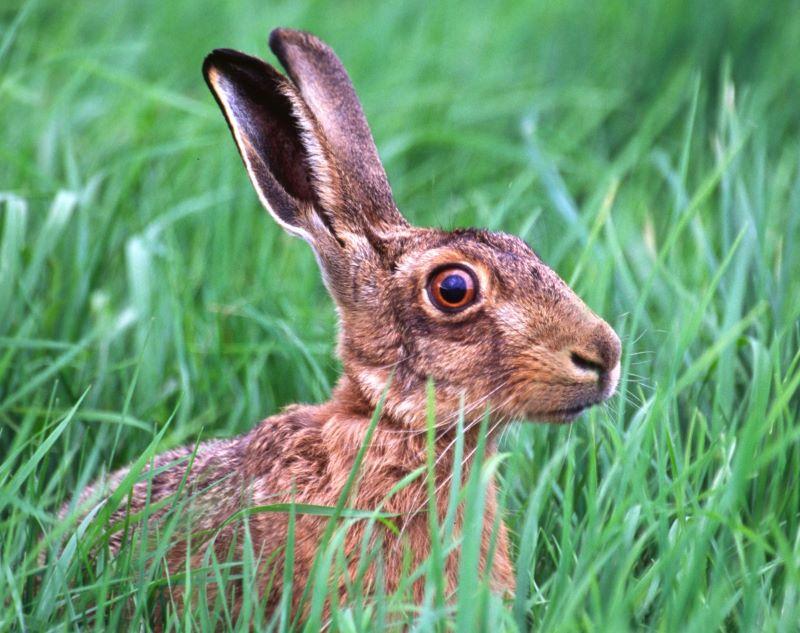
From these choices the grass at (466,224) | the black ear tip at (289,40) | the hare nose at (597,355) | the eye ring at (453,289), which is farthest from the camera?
the black ear tip at (289,40)

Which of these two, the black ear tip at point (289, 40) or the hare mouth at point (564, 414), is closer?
the hare mouth at point (564, 414)

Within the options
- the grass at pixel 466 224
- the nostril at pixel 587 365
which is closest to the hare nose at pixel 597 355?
the nostril at pixel 587 365

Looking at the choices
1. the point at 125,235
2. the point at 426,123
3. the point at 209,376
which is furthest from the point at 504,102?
the point at 209,376

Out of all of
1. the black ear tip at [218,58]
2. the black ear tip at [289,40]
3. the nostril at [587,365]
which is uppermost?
the black ear tip at [289,40]

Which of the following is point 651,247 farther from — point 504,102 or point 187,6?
point 187,6

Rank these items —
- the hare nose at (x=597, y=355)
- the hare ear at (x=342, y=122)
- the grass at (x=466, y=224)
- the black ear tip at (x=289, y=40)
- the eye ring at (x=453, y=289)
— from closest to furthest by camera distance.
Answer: the grass at (x=466, y=224)
the hare nose at (x=597, y=355)
the eye ring at (x=453, y=289)
the hare ear at (x=342, y=122)
the black ear tip at (x=289, y=40)

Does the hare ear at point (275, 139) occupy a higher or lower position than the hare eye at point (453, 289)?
higher

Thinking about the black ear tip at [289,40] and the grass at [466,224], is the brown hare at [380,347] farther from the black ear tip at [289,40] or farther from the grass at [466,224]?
the black ear tip at [289,40]
